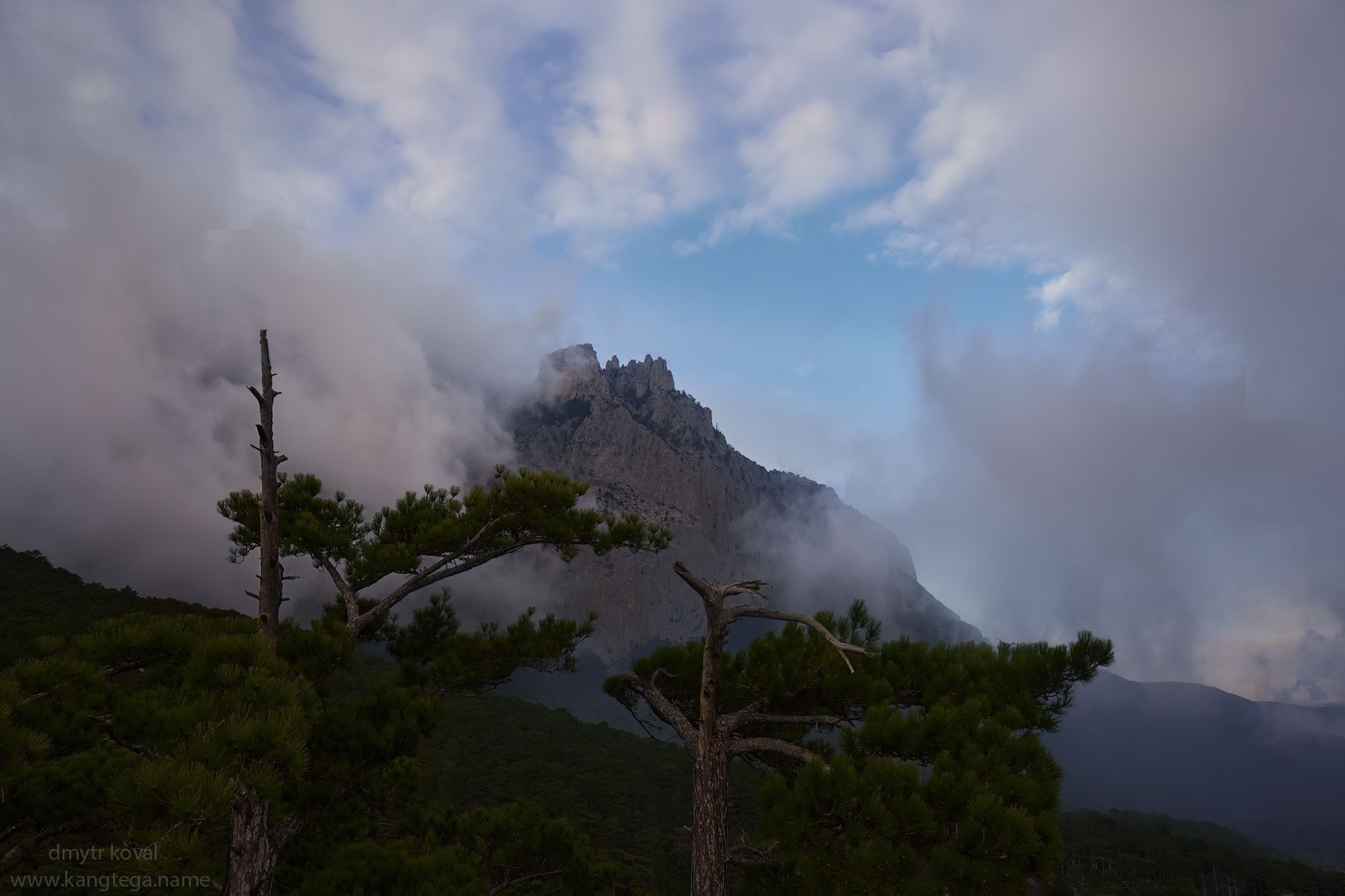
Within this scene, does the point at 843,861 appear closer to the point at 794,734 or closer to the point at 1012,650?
the point at 794,734

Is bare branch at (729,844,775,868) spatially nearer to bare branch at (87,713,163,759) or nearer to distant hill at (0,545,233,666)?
bare branch at (87,713,163,759)

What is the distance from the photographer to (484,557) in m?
10.3

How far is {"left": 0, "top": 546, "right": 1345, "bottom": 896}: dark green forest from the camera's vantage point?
1019 cm

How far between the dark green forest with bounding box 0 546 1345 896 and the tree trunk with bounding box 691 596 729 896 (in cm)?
24

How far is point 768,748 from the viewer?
7.04 metres

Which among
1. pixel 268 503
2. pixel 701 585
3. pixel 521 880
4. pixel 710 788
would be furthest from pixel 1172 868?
pixel 268 503

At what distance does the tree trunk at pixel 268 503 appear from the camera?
8.45 metres

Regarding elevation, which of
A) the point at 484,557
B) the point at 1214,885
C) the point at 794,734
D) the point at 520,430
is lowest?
the point at 1214,885

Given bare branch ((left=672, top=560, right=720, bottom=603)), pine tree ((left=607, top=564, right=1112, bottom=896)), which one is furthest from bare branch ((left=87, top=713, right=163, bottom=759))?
pine tree ((left=607, top=564, right=1112, bottom=896))

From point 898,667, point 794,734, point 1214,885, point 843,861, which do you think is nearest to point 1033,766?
point 898,667

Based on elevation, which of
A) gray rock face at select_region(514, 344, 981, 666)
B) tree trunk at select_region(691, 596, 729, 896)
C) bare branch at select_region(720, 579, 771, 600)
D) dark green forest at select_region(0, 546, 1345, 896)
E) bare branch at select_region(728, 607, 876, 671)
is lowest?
dark green forest at select_region(0, 546, 1345, 896)

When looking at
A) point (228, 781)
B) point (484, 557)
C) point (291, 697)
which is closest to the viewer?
point (228, 781)

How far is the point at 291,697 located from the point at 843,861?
4686 mm

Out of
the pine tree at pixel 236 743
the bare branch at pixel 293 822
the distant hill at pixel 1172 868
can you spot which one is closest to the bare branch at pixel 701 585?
the pine tree at pixel 236 743
